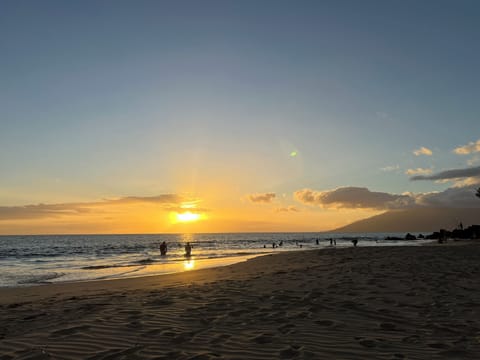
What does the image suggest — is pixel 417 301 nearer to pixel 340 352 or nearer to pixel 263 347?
pixel 340 352

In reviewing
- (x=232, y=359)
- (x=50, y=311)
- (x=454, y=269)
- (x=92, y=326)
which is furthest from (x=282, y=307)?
(x=454, y=269)

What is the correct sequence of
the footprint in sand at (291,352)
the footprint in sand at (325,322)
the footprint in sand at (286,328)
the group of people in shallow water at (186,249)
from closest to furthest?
the footprint in sand at (291,352)
the footprint in sand at (286,328)
the footprint in sand at (325,322)
the group of people in shallow water at (186,249)

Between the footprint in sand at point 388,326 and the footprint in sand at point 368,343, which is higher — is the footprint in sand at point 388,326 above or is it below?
above

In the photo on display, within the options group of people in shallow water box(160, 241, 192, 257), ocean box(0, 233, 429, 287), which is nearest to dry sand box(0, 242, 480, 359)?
ocean box(0, 233, 429, 287)

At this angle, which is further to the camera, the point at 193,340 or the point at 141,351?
the point at 193,340

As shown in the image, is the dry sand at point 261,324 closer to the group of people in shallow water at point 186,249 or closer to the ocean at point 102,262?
the ocean at point 102,262

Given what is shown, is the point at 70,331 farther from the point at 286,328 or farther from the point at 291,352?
the point at 291,352


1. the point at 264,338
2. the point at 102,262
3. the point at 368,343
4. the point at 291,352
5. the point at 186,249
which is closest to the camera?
the point at 291,352

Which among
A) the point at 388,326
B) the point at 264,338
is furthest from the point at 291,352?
the point at 388,326

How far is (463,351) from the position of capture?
→ 5.45 m

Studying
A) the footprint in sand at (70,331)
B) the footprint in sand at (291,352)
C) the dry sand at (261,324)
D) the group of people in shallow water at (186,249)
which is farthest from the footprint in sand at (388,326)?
the group of people in shallow water at (186,249)

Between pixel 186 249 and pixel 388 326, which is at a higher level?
pixel 186 249

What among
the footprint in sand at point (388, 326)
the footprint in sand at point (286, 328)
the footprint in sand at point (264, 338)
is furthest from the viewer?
the footprint in sand at point (388, 326)

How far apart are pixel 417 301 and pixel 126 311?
642 centimetres
